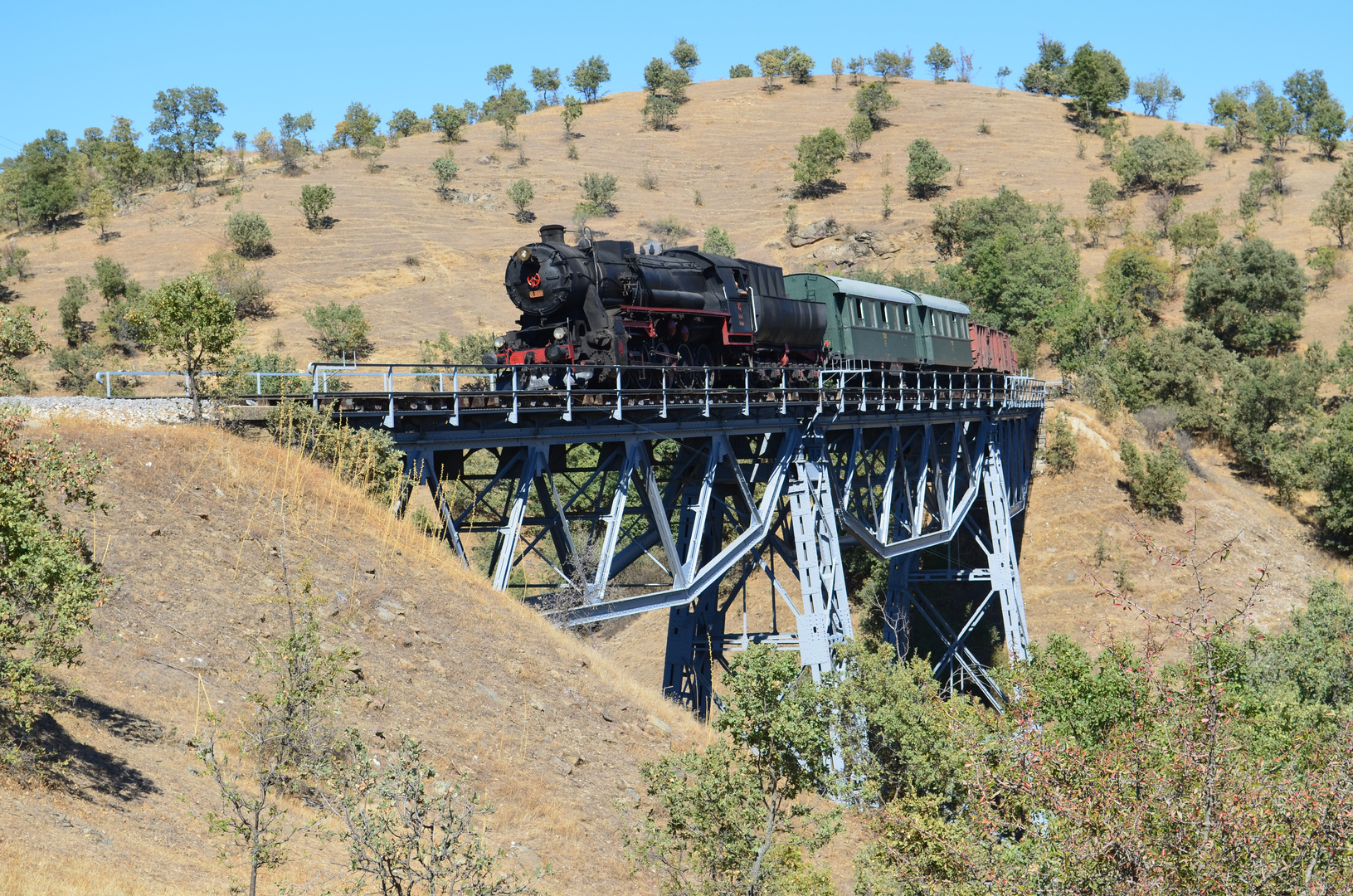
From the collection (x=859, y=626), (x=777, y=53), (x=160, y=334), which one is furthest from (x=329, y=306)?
(x=777, y=53)

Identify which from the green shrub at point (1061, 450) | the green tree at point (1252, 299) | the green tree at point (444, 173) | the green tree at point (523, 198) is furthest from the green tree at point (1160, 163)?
the green tree at point (444, 173)

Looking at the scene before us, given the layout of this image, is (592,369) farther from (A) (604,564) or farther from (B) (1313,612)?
(B) (1313,612)

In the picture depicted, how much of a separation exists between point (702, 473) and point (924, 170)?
3263 inches

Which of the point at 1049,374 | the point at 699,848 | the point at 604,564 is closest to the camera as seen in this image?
the point at 699,848

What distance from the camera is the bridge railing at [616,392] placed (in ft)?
58.2

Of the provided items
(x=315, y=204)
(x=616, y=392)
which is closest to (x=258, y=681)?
(x=616, y=392)

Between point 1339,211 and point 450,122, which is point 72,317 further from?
point 1339,211

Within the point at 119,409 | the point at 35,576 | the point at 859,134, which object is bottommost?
the point at 35,576

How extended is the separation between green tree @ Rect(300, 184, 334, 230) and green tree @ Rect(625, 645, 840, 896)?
264ft

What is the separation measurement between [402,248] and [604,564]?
6814cm

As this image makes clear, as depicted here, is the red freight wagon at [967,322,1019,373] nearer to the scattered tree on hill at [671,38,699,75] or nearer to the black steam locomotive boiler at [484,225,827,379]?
the black steam locomotive boiler at [484,225,827,379]

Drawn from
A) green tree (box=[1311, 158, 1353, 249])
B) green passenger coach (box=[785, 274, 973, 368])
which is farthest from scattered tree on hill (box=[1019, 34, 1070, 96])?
green passenger coach (box=[785, 274, 973, 368])

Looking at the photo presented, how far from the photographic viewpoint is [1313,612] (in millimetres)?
38250

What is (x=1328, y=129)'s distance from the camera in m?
112
